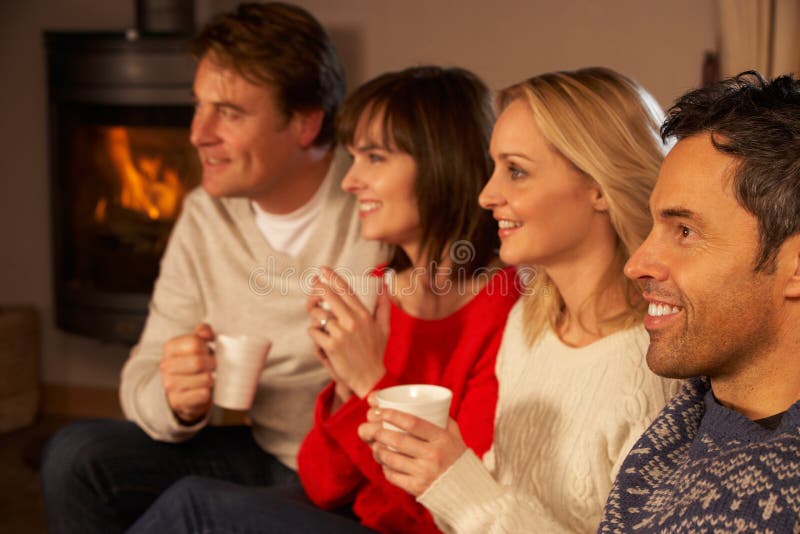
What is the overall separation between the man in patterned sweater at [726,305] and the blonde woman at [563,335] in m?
A: 0.25

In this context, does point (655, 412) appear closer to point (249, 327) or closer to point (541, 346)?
point (541, 346)

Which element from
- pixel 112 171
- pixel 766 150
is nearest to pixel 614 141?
pixel 766 150

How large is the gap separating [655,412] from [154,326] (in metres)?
1.21

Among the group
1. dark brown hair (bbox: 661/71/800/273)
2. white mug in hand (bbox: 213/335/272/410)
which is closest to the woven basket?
white mug in hand (bbox: 213/335/272/410)

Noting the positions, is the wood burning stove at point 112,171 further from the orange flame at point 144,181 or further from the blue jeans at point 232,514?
the blue jeans at point 232,514

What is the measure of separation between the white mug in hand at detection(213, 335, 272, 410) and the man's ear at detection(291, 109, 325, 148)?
59 cm

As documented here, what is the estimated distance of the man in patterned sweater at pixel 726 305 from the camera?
101cm

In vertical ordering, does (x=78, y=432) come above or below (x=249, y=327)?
below

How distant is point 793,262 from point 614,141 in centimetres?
50

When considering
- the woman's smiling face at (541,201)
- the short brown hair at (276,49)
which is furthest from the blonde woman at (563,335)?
the short brown hair at (276,49)

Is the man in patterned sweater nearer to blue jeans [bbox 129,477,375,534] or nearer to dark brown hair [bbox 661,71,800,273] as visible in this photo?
dark brown hair [bbox 661,71,800,273]

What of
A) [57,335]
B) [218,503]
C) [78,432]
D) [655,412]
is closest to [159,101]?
[57,335]

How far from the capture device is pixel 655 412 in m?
1.41

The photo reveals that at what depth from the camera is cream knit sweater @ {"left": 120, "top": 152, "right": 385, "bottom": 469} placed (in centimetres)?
206
